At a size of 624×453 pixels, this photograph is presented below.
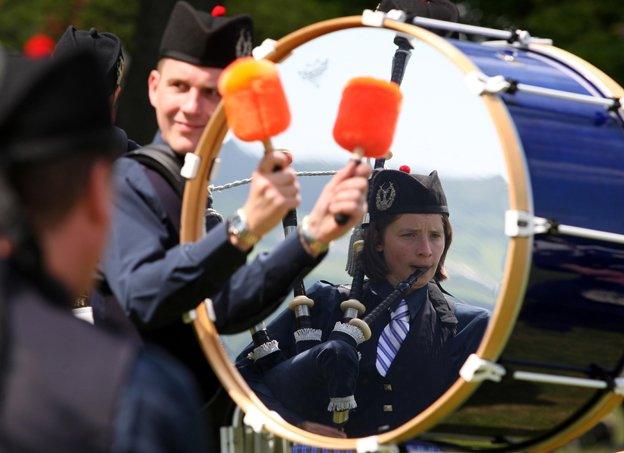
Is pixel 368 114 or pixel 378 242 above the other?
pixel 368 114

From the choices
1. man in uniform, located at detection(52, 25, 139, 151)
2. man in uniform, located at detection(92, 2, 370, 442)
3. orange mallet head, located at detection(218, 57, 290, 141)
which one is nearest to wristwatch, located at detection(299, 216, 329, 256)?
man in uniform, located at detection(92, 2, 370, 442)

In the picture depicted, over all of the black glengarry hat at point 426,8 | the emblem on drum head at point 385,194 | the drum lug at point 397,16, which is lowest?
the emblem on drum head at point 385,194

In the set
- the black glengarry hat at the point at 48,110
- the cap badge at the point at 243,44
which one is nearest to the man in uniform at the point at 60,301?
the black glengarry hat at the point at 48,110

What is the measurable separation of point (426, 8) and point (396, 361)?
4.00 ft

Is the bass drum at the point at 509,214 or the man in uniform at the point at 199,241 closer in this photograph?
the man in uniform at the point at 199,241

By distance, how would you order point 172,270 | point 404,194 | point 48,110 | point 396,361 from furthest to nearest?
point 404,194 → point 396,361 → point 172,270 → point 48,110

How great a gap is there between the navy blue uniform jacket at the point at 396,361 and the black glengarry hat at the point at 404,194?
22 centimetres

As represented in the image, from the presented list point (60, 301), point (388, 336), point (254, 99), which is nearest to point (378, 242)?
point (388, 336)

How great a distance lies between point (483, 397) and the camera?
3762 mm

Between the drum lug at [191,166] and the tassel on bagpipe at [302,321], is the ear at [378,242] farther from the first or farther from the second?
the drum lug at [191,166]

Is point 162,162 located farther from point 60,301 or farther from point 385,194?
point 60,301

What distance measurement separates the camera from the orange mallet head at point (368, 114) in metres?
3.36

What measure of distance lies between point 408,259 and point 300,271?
0.87 metres

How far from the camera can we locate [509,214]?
144 inches
